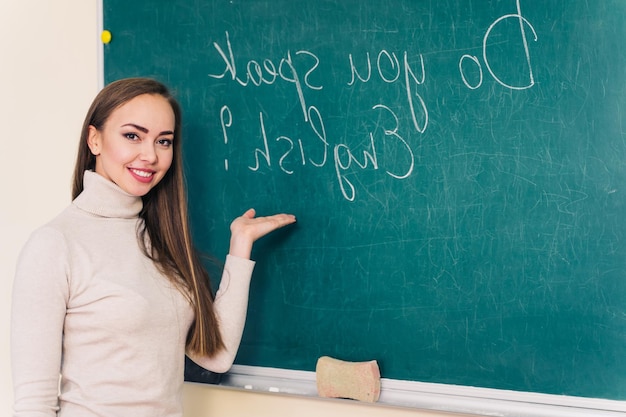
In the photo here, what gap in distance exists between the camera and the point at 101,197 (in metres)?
1.73

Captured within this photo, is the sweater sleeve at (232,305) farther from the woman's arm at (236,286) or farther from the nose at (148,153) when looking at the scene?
the nose at (148,153)

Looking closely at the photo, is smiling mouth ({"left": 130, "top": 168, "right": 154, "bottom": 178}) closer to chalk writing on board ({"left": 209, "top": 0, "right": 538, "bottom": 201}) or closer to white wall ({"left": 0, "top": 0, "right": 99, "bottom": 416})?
chalk writing on board ({"left": 209, "top": 0, "right": 538, "bottom": 201})

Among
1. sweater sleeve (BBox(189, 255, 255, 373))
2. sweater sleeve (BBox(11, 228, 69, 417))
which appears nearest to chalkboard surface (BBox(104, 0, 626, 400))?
sweater sleeve (BBox(189, 255, 255, 373))

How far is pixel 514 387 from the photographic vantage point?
1.68m

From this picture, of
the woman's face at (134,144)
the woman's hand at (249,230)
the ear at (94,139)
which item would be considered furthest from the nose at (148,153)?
the woman's hand at (249,230)

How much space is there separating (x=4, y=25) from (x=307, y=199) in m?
1.18

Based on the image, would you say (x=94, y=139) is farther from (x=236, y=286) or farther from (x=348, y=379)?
(x=348, y=379)

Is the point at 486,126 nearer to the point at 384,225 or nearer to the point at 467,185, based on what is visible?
the point at 467,185

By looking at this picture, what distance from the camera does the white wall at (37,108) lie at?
7.39 feet

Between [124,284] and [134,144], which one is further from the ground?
[134,144]

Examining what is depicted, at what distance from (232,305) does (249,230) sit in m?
0.19

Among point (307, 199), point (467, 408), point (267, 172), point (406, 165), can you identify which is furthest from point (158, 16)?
point (467, 408)

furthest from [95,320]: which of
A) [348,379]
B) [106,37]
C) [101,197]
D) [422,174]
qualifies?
[106,37]

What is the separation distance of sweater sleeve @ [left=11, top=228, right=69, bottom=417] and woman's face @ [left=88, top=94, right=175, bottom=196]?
25 cm
